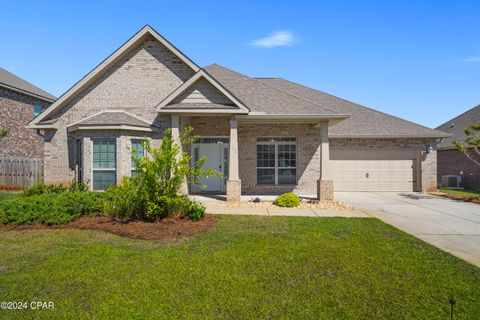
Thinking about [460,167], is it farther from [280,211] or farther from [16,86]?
[16,86]

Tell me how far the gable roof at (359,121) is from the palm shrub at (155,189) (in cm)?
927

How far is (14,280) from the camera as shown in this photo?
4.27 meters

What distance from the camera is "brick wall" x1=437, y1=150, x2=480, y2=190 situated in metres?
18.6

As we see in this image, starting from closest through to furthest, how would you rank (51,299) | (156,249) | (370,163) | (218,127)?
1. (51,299)
2. (156,249)
3. (218,127)
4. (370,163)

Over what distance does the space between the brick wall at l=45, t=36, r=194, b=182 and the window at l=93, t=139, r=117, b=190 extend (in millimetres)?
2322

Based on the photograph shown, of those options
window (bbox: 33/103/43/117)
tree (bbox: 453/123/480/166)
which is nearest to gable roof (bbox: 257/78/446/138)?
tree (bbox: 453/123/480/166)

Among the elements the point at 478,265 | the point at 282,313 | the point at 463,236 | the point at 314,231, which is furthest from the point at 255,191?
Result: the point at 282,313

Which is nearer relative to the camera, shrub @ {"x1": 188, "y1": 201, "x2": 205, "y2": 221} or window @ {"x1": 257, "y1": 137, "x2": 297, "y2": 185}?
shrub @ {"x1": 188, "y1": 201, "x2": 205, "y2": 221}

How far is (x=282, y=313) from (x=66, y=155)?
44.0ft

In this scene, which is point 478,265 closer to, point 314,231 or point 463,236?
point 463,236

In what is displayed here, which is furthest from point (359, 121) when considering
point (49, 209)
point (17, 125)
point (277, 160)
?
point (17, 125)

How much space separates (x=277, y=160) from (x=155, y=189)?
806 centimetres

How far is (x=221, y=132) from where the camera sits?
14.1 m

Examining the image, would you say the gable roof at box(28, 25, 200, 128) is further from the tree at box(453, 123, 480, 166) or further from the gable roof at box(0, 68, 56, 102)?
the tree at box(453, 123, 480, 166)
